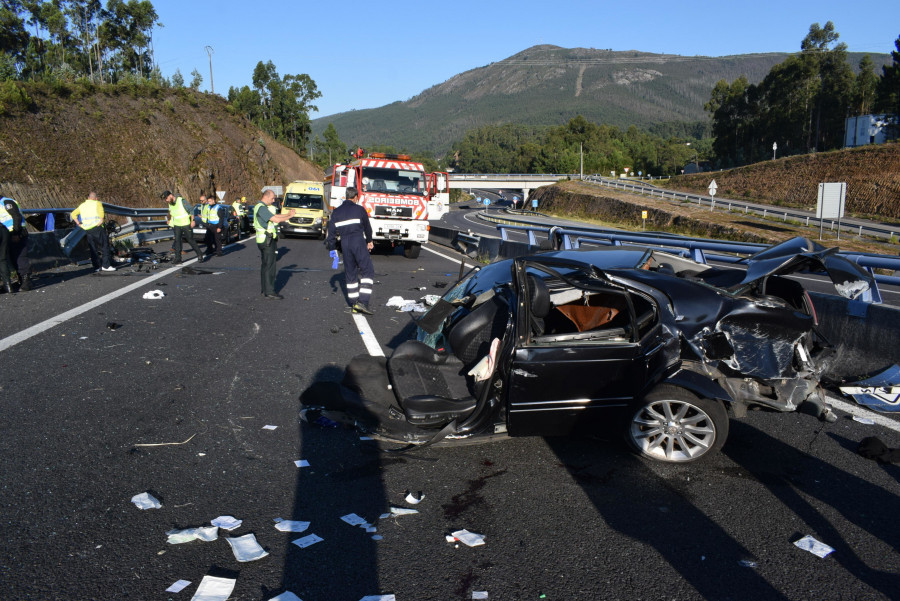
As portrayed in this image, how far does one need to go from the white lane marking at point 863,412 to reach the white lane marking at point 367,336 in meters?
4.31

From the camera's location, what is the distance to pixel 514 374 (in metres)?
4.28

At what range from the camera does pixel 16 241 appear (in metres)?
11.0

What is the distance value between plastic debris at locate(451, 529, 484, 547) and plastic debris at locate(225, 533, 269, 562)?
3.18 feet

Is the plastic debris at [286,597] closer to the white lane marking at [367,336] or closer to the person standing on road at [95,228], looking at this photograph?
the white lane marking at [367,336]

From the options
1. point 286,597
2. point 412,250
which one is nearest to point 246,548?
point 286,597

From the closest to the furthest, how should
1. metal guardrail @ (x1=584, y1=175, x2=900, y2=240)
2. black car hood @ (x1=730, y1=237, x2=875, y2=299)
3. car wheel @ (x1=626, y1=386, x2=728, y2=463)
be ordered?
car wheel @ (x1=626, y1=386, x2=728, y2=463)
black car hood @ (x1=730, y1=237, x2=875, y2=299)
metal guardrail @ (x1=584, y1=175, x2=900, y2=240)

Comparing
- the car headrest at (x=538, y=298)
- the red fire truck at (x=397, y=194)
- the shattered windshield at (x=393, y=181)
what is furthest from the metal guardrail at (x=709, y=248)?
the shattered windshield at (x=393, y=181)

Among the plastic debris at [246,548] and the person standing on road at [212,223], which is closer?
the plastic debris at [246,548]

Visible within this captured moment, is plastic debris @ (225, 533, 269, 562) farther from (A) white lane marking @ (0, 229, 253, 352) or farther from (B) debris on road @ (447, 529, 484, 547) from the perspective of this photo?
(A) white lane marking @ (0, 229, 253, 352)

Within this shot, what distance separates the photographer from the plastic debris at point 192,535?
327 cm

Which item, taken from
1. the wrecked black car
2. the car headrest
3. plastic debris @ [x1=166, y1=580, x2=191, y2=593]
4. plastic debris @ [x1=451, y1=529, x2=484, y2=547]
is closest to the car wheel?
the wrecked black car

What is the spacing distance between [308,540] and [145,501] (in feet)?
3.55

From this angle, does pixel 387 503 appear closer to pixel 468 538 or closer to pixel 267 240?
pixel 468 538

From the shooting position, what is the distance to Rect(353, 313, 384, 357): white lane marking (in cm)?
729
